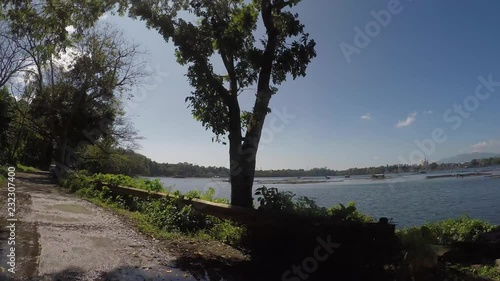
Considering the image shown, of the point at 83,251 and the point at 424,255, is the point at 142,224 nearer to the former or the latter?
the point at 83,251

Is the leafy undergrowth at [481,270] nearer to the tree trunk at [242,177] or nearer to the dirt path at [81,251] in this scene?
the tree trunk at [242,177]

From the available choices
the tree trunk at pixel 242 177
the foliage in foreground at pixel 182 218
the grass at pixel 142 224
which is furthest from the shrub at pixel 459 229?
the grass at pixel 142 224

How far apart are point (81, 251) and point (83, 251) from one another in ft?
0.11

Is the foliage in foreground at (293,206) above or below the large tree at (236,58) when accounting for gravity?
below

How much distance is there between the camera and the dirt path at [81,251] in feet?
16.7

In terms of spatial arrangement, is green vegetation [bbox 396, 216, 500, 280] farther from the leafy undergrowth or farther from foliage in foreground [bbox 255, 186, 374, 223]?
foliage in foreground [bbox 255, 186, 374, 223]

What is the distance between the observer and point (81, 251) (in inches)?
246

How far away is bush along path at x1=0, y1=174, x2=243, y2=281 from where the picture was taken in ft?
16.6

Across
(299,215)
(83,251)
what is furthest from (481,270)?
(83,251)

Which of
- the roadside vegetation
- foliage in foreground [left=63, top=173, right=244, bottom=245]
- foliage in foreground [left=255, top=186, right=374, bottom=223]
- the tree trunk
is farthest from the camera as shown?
foliage in foreground [left=63, top=173, right=244, bottom=245]

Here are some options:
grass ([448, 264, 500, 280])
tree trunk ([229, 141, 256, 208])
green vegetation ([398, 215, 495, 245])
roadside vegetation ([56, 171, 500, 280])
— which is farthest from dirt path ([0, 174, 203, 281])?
green vegetation ([398, 215, 495, 245])

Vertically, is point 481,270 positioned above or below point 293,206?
below

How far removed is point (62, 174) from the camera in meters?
24.6

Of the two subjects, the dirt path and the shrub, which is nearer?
the dirt path
